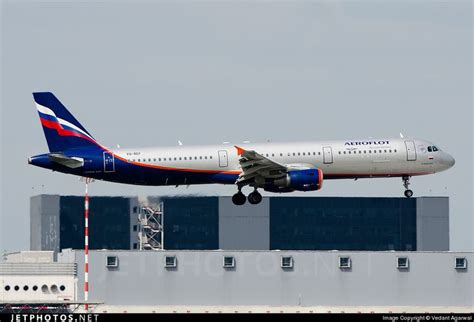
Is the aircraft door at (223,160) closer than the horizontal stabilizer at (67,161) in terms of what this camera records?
No

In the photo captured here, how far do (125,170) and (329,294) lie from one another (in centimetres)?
2196

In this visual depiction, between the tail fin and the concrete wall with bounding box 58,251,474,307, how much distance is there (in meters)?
13.3

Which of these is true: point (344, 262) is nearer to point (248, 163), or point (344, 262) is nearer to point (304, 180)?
point (304, 180)

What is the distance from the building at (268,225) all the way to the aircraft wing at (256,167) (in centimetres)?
5961

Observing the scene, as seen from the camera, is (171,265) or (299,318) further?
(171,265)

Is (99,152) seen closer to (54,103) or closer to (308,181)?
(54,103)

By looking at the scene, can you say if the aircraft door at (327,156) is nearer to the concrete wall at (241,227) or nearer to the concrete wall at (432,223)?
the concrete wall at (241,227)

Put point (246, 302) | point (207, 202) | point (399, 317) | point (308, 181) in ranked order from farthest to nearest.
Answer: point (207, 202) → point (246, 302) → point (308, 181) → point (399, 317)

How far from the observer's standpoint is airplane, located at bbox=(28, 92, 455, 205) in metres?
111

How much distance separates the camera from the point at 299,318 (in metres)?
81.8

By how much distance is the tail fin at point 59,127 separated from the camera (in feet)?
375

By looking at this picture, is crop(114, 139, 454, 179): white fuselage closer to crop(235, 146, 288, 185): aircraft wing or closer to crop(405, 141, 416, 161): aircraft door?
crop(405, 141, 416, 161): aircraft door

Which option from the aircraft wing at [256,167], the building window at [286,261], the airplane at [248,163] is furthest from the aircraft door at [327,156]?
the building window at [286,261]

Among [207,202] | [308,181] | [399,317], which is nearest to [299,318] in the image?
[399,317]
